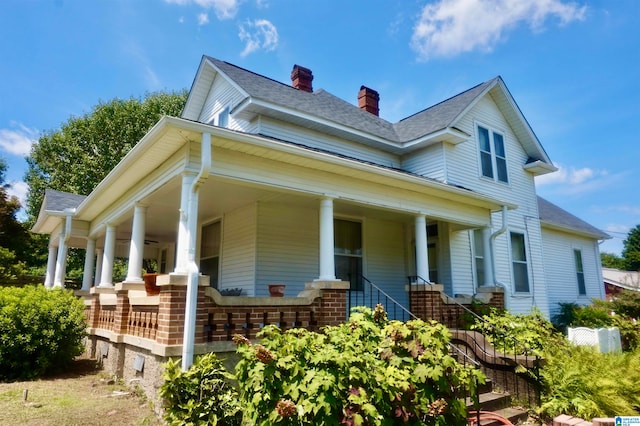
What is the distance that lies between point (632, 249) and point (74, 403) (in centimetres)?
6125

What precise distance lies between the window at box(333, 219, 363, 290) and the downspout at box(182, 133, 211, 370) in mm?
4398

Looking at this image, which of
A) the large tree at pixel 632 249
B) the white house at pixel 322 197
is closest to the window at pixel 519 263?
the white house at pixel 322 197

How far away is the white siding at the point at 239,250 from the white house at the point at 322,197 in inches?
1.8

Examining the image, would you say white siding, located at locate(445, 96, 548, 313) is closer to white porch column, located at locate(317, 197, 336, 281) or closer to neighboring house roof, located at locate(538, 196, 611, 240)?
neighboring house roof, located at locate(538, 196, 611, 240)

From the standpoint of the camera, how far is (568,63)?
1180 cm

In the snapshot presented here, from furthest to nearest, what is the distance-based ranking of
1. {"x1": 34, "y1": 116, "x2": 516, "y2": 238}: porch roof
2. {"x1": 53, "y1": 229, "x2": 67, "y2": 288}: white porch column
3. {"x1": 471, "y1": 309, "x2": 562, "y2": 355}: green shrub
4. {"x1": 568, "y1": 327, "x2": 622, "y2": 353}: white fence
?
{"x1": 53, "y1": 229, "x2": 67, "y2": 288}: white porch column, {"x1": 568, "y1": 327, "x2": 622, "y2": 353}: white fence, {"x1": 471, "y1": 309, "x2": 562, "y2": 355}: green shrub, {"x1": 34, "y1": 116, "x2": 516, "y2": 238}: porch roof

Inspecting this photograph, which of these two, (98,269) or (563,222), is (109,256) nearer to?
(98,269)

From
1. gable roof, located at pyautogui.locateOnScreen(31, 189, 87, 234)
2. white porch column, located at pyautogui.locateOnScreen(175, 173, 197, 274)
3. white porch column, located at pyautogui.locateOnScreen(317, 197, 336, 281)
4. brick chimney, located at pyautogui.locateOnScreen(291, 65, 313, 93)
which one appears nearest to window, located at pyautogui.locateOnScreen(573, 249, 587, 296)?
brick chimney, located at pyautogui.locateOnScreen(291, 65, 313, 93)

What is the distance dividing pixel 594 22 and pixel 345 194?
29.0 ft

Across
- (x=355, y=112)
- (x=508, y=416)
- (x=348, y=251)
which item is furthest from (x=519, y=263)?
(x=508, y=416)

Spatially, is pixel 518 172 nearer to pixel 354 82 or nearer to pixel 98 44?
pixel 354 82

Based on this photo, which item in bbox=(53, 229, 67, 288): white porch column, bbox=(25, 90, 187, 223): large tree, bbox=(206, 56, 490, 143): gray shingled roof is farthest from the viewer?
bbox=(25, 90, 187, 223): large tree

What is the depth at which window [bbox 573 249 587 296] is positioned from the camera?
1712 centimetres

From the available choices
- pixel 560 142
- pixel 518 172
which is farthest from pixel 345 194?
pixel 560 142
